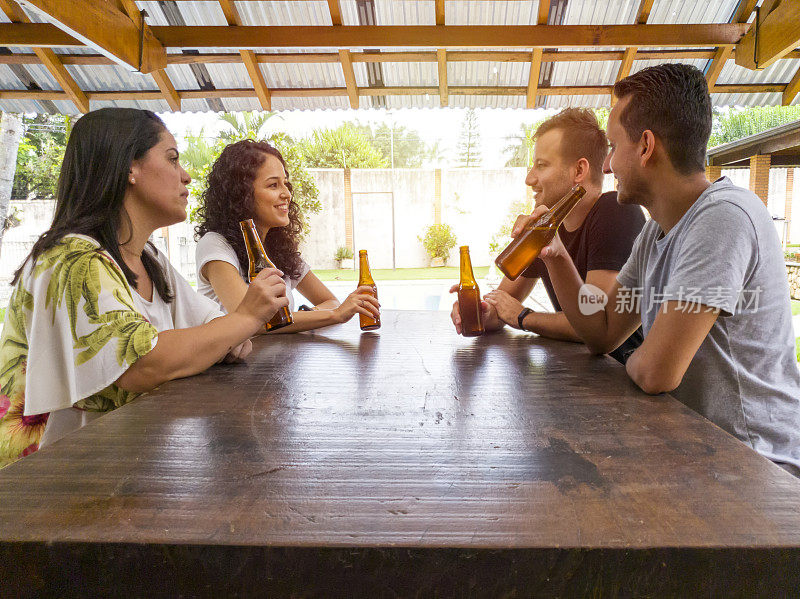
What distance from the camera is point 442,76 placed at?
4.04 meters

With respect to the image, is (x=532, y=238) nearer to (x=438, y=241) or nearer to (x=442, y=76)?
(x=442, y=76)

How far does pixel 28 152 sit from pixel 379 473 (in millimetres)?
23413

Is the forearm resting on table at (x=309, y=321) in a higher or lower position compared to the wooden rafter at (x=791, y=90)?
lower

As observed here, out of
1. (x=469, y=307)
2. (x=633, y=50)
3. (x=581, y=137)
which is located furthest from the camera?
(x=633, y=50)

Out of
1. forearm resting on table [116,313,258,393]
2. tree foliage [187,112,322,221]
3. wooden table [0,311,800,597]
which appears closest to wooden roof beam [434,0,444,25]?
forearm resting on table [116,313,258,393]

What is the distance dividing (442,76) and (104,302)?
3362mm

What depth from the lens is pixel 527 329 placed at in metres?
1.94

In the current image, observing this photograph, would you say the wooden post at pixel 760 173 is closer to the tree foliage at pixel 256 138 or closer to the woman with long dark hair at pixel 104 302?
the tree foliage at pixel 256 138

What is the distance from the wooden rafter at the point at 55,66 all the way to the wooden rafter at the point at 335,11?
5.79ft

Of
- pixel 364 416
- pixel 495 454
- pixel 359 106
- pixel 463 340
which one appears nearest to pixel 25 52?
pixel 359 106

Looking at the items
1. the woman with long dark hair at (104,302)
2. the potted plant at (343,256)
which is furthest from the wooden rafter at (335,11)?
the potted plant at (343,256)

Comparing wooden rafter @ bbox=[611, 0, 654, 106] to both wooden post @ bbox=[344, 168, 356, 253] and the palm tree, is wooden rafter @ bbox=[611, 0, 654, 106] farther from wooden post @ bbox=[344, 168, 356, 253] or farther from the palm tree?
the palm tree

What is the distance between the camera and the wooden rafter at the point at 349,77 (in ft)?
12.7

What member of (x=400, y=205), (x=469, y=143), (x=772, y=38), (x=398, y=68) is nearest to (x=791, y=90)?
(x=772, y=38)
